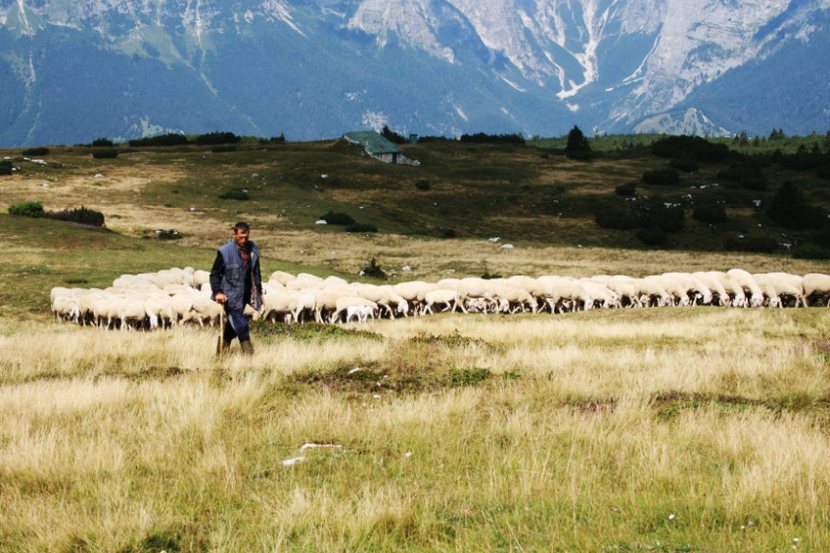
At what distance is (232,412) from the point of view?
8.08 meters

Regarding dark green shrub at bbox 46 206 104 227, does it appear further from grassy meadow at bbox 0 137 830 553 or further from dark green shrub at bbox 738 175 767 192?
dark green shrub at bbox 738 175 767 192

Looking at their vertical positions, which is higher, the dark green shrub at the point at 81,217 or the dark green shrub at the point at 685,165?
the dark green shrub at the point at 685,165

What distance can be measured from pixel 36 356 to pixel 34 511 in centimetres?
834

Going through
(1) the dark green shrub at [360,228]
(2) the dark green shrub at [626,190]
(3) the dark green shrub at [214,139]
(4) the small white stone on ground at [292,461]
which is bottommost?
(4) the small white stone on ground at [292,461]

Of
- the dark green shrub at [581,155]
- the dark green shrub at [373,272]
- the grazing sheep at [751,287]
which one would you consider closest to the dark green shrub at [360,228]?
the dark green shrub at [373,272]

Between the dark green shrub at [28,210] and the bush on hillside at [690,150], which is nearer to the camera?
the dark green shrub at [28,210]

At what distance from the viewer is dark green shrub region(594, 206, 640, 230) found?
52156 millimetres

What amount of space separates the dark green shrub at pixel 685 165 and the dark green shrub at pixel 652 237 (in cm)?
2475

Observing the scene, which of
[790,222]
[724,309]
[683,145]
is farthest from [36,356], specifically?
[683,145]

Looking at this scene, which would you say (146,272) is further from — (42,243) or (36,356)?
(36,356)

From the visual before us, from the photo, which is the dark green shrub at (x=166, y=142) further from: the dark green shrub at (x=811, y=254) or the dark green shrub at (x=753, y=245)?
the dark green shrub at (x=811, y=254)

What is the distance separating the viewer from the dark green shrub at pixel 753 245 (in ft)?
147

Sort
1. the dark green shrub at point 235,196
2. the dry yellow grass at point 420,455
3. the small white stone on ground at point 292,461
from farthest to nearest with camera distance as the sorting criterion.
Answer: the dark green shrub at point 235,196, the small white stone on ground at point 292,461, the dry yellow grass at point 420,455

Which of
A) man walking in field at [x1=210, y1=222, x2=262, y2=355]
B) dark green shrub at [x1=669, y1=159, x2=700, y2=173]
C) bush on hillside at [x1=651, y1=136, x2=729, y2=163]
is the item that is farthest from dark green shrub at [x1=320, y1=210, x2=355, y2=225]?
bush on hillside at [x1=651, y1=136, x2=729, y2=163]
